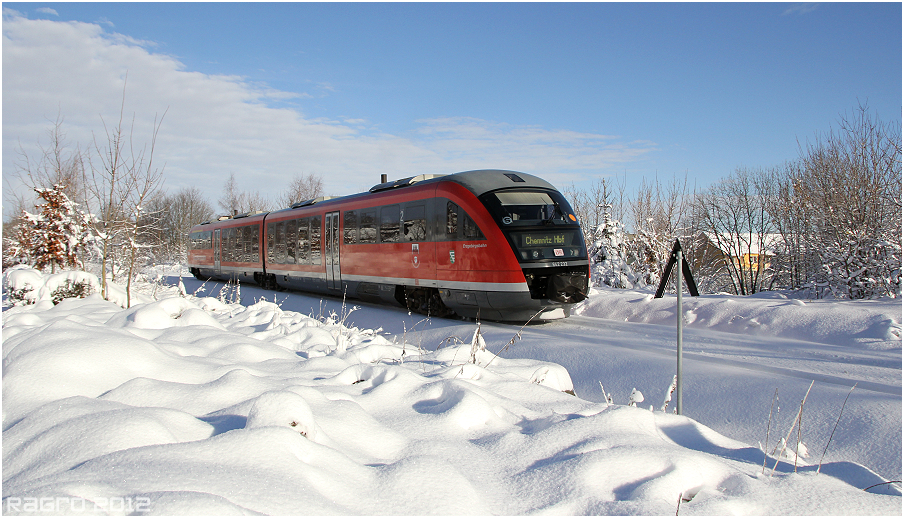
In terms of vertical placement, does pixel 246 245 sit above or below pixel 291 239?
below

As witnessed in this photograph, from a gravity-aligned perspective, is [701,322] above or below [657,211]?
below

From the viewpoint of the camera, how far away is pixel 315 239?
49.3 ft

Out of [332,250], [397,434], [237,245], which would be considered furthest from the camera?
[237,245]

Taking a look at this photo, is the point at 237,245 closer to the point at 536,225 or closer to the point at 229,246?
the point at 229,246

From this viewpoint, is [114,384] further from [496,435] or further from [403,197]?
[403,197]

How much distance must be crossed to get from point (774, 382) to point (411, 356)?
362cm

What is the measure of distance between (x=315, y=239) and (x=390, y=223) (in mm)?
4183

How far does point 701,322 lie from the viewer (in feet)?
29.3

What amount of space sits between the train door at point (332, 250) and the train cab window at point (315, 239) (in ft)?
1.60

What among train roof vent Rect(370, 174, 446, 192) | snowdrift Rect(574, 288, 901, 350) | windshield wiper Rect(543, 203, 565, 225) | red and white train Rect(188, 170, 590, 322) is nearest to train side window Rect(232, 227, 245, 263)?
red and white train Rect(188, 170, 590, 322)

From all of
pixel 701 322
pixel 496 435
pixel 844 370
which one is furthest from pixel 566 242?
pixel 496 435

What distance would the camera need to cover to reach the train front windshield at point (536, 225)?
911 centimetres

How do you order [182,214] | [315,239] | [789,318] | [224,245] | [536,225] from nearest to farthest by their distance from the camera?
[789,318] < [536,225] < [315,239] < [224,245] < [182,214]

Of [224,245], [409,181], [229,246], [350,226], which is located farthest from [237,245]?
[409,181]
